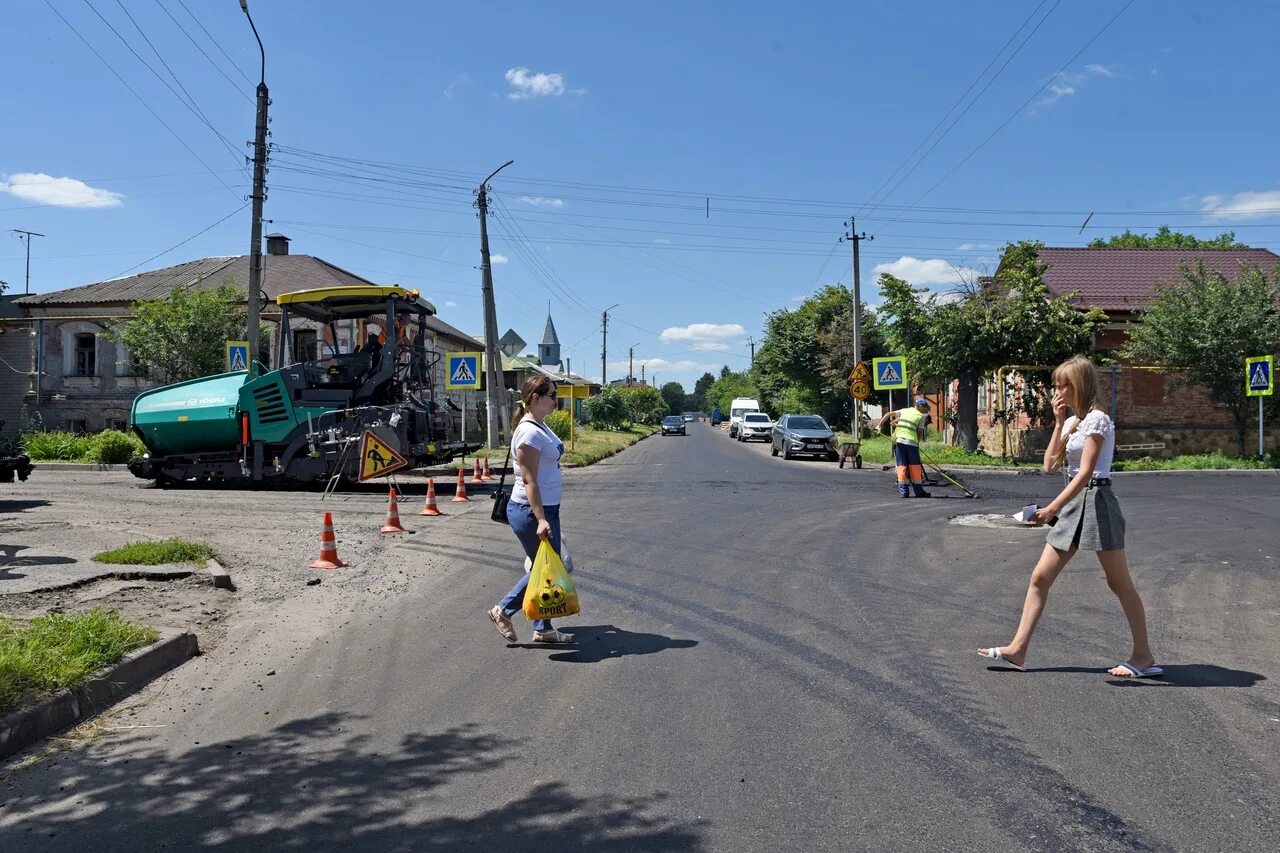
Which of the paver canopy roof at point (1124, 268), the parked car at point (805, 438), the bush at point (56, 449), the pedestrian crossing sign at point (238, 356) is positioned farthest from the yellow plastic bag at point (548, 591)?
the paver canopy roof at point (1124, 268)

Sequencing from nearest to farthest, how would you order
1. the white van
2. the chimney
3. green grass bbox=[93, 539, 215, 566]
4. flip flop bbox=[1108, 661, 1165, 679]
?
1. flip flop bbox=[1108, 661, 1165, 679]
2. green grass bbox=[93, 539, 215, 566]
3. the chimney
4. the white van

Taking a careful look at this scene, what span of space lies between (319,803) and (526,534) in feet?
8.43

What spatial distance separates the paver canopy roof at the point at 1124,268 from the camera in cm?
3144

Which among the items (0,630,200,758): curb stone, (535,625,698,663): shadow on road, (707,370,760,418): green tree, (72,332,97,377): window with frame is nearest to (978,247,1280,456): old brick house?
(535,625,698,663): shadow on road

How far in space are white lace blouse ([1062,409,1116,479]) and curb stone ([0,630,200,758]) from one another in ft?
18.1

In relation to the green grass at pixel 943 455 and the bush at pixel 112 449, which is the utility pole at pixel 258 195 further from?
the green grass at pixel 943 455

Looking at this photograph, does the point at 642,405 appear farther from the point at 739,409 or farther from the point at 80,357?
the point at 80,357

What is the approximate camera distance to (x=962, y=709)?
476cm

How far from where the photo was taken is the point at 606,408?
53.5m

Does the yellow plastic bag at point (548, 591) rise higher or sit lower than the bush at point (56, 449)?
lower

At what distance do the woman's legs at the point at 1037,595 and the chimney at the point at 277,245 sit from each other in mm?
41439

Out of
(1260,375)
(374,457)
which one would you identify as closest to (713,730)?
(374,457)

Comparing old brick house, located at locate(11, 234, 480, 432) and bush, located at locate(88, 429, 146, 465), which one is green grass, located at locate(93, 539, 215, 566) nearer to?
bush, located at locate(88, 429, 146, 465)

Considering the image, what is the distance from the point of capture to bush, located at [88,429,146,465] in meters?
23.2
